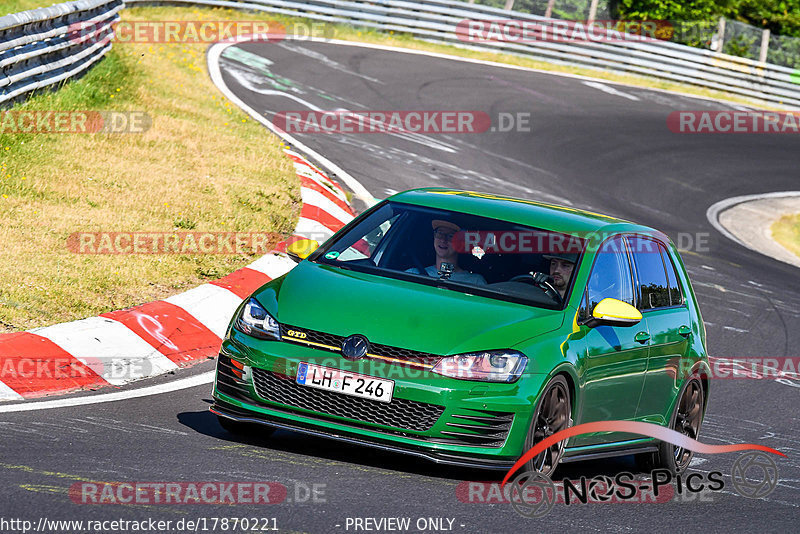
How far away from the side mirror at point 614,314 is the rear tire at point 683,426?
136cm

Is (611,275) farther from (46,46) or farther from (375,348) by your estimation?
(46,46)

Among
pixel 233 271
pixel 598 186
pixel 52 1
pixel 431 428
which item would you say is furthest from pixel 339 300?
pixel 52 1

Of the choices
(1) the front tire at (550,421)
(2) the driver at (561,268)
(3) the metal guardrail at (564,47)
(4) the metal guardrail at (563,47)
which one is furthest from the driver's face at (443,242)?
(4) the metal guardrail at (563,47)

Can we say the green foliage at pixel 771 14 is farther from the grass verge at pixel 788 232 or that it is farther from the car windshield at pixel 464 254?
the car windshield at pixel 464 254

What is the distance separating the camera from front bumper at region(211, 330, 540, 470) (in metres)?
6.45

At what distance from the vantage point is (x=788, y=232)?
20062mm

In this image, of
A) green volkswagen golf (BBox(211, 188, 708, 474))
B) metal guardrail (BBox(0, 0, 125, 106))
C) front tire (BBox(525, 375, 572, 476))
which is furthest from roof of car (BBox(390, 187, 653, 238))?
metal guardrail (BBox(0, 0, 125, 106))

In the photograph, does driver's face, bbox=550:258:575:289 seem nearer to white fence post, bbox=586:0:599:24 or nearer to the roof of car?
the roof of car

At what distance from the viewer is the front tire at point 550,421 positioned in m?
6.62

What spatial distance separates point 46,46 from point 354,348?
9.93 metres

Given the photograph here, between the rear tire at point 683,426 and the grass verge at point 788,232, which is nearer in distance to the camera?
the rear tire at point 683,426

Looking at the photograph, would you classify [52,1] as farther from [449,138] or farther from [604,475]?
[604,475]

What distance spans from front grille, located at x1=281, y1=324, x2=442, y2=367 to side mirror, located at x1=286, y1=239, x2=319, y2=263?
122cm

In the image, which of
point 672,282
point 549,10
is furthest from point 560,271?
point 549,10
